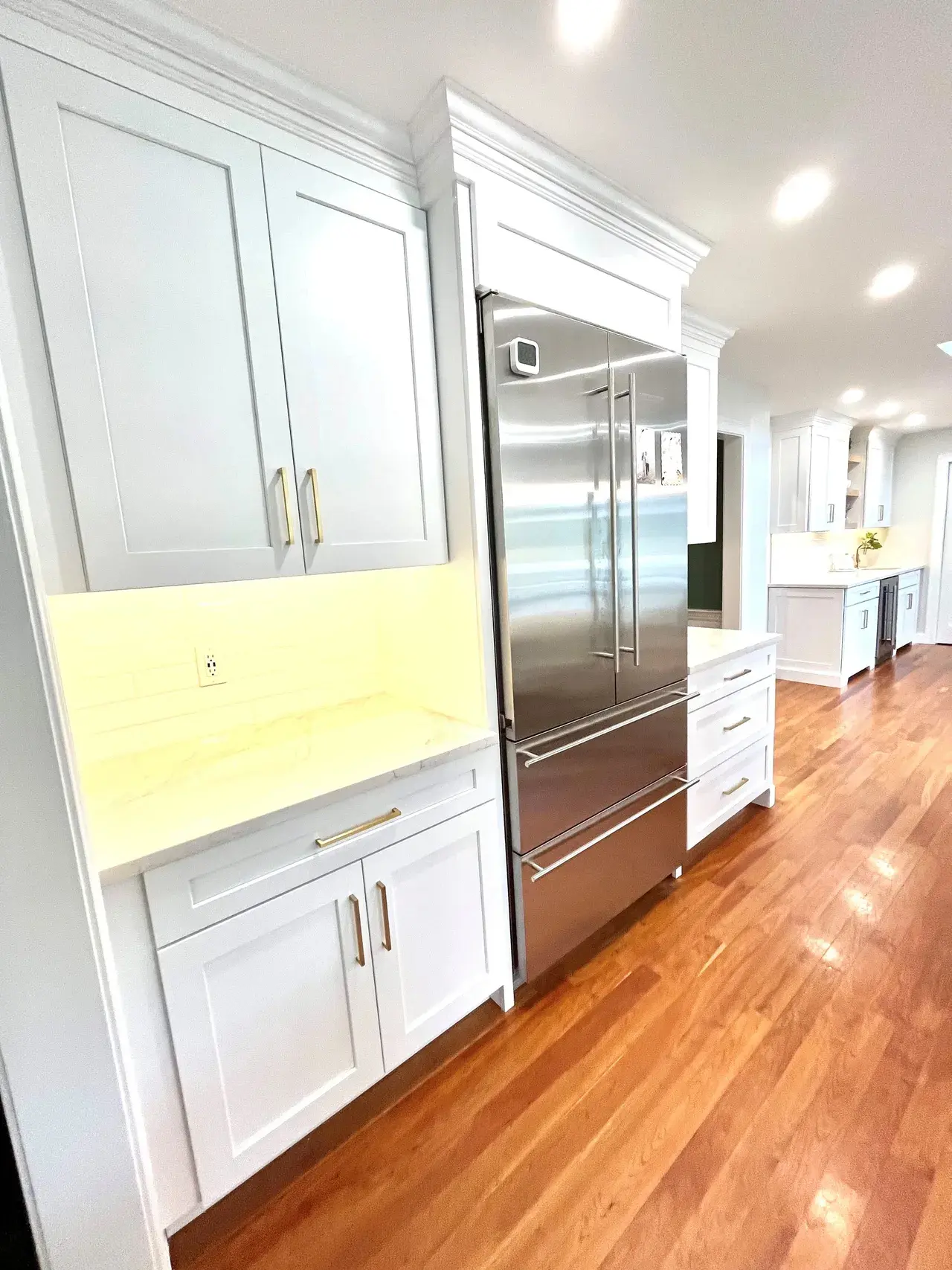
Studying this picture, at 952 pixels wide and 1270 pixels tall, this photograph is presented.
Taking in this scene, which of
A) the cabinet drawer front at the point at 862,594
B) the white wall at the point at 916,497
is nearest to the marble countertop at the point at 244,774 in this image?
the cabinet drawer front at the point at 862,594

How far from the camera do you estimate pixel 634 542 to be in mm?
1778

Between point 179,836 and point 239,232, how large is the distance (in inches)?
49.1

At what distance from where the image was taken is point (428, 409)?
145cm

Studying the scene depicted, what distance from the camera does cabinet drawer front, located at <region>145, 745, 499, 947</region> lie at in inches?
40.1

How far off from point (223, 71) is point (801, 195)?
Answer: 168 centimetres

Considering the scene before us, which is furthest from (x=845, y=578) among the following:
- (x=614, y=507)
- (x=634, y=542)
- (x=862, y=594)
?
(x=614, y=507)

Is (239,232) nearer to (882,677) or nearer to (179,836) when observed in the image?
(179,836)

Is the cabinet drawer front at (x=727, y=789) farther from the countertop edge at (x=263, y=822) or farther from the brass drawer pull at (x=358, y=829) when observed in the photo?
the brass drawer pull at (x=358, y=829)

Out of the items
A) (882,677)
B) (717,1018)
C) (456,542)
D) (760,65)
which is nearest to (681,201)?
(760,65)

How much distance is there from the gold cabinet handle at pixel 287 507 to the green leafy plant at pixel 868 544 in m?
6.97

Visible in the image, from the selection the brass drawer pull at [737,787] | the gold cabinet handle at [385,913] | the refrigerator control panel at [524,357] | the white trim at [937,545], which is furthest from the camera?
the white trim at [937,545]

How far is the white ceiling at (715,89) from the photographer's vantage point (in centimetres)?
108

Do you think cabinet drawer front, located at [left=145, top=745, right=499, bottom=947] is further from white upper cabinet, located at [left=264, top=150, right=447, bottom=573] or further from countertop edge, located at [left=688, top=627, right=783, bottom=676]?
countertop edge, located at [left=688, top=627, right=783, bottom=676]

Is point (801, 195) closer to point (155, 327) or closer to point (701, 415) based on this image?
point (701, 415)
